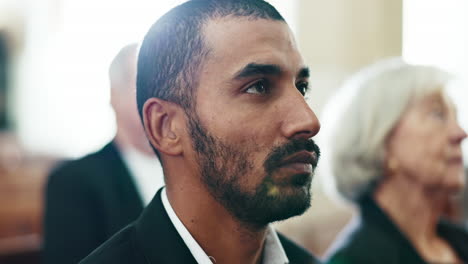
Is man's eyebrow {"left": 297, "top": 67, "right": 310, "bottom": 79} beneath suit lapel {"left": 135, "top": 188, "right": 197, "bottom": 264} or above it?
above

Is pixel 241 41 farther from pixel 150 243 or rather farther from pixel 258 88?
pixel 150 243

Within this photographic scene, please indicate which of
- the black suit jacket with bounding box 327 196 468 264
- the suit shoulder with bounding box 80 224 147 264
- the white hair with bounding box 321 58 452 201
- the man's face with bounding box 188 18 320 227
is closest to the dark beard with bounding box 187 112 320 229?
the man's face with bounding box 188 18 320 227

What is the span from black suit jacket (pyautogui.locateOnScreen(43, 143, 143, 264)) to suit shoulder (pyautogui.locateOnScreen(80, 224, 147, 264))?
0.13 feet

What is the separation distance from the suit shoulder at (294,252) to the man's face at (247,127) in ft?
0.47

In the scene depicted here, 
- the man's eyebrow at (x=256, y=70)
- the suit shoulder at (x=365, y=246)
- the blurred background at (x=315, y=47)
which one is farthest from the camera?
the suit shoulder at (x=365, y=246)

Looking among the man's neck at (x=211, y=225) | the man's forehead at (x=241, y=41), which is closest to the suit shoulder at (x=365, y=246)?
the man's neck at (x=211, y=225)

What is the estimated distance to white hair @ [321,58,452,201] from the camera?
145 centimetres

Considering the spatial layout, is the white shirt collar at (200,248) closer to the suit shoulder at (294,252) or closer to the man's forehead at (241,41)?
the suit shoulder at (294,252)

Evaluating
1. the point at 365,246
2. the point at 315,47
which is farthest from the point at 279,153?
the point at 365,246

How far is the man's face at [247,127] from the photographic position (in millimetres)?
637

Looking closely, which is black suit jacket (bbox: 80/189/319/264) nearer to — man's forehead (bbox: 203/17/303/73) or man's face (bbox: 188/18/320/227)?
man's face (bbox: 188/18/320/227)

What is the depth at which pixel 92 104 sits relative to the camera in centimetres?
88

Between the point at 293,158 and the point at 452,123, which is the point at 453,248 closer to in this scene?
the point at 452,123

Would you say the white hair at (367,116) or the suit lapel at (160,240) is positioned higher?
the suit lapel at (160,240)
